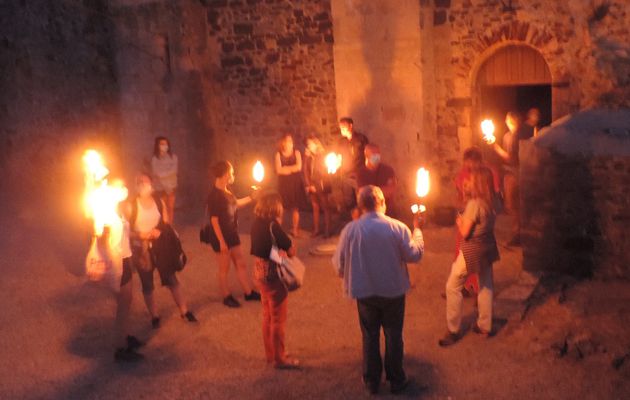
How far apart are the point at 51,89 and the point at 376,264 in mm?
8821

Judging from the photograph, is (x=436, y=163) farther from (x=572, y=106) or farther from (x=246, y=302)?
(x=246, y=302)

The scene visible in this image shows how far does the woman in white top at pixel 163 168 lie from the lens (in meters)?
10.5

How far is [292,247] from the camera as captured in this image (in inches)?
251

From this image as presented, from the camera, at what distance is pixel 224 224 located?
301 inches

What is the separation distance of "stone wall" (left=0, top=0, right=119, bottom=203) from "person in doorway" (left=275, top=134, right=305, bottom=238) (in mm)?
3724

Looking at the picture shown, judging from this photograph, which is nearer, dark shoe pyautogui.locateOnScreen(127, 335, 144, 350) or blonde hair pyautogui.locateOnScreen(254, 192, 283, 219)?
blonde hair pyautogui.locateOnScreen(254, 192, 283, 219)

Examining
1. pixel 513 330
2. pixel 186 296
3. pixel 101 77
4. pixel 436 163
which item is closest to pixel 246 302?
pixel 186 296

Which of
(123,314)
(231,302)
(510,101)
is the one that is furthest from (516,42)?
(123,314)

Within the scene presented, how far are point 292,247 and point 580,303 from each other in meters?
2.92

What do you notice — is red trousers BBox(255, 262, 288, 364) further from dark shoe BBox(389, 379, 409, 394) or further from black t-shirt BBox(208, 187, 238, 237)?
black t-shirt BBox(208, 187, 238, 237)

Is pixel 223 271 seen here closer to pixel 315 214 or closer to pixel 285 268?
pixel 285 268

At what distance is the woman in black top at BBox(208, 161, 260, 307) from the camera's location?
7516 millimetres

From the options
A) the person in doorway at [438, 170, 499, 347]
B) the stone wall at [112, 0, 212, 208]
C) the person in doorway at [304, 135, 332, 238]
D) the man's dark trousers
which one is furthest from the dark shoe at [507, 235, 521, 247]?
the stone wall at [112, 0, 212, 208]

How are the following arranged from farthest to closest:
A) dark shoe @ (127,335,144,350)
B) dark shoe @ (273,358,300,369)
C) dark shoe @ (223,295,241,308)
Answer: dark shoe @ (223,295,241,308) → dark shoe @ (127,335,144,350) → dark shoe @ (273,358,300,369)
